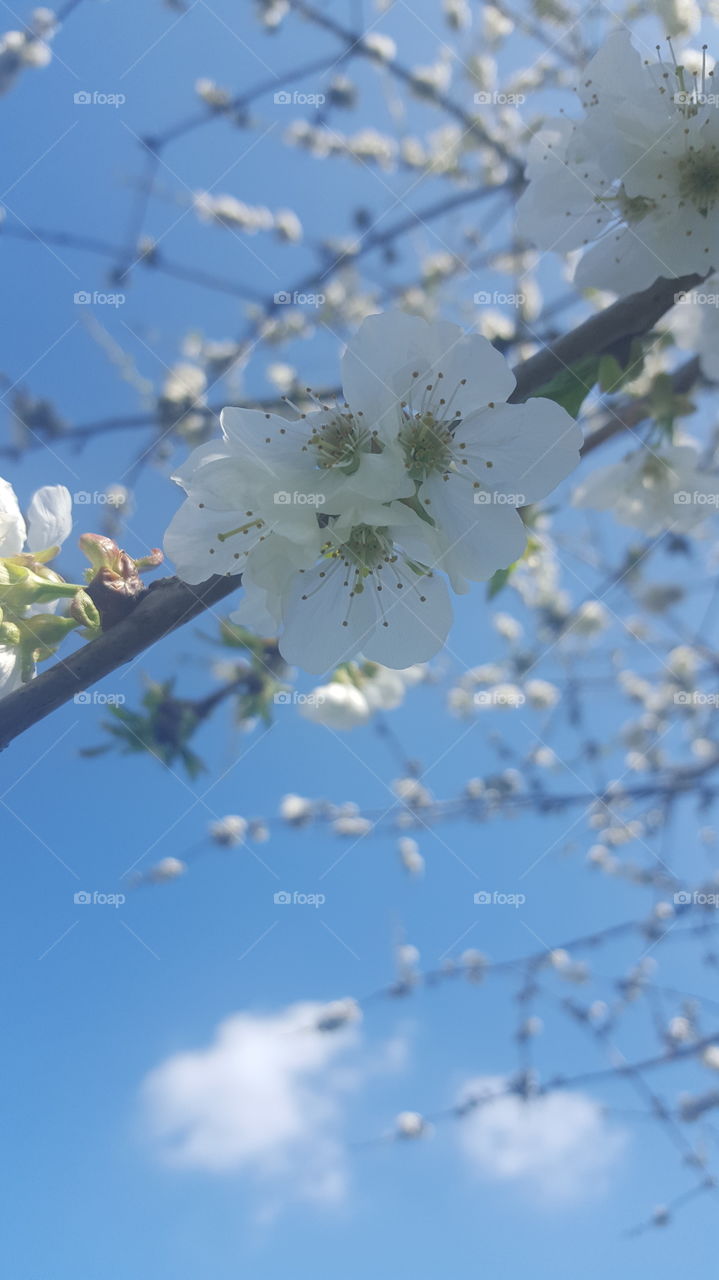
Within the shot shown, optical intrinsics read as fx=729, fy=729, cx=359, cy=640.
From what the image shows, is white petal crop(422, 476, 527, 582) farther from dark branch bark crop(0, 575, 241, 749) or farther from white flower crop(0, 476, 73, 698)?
white flower crop(0, 476, 73, 698)

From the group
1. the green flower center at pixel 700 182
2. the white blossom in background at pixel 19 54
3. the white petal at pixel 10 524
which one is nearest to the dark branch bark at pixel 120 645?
the white petal at pixel 10 524

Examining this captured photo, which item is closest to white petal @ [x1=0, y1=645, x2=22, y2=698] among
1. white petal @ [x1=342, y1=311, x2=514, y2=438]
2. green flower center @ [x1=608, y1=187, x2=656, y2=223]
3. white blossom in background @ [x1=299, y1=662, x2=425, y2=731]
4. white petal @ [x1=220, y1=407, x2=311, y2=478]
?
white petal @ [x1=220, y1=407, x2=311, y2=478]

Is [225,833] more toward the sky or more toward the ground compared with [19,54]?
more toward the ground

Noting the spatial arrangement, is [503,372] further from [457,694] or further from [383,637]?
[457,694]

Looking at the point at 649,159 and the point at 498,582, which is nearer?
the point at 649,159

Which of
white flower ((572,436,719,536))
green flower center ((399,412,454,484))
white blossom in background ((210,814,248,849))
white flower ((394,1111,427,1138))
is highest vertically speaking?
white flower ((572,436,719,536))

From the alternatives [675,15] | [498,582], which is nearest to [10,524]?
[498,582]

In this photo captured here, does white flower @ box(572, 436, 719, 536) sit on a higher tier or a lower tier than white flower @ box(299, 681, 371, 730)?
higher

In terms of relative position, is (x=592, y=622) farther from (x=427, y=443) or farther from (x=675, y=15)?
(x=427, y=443)
